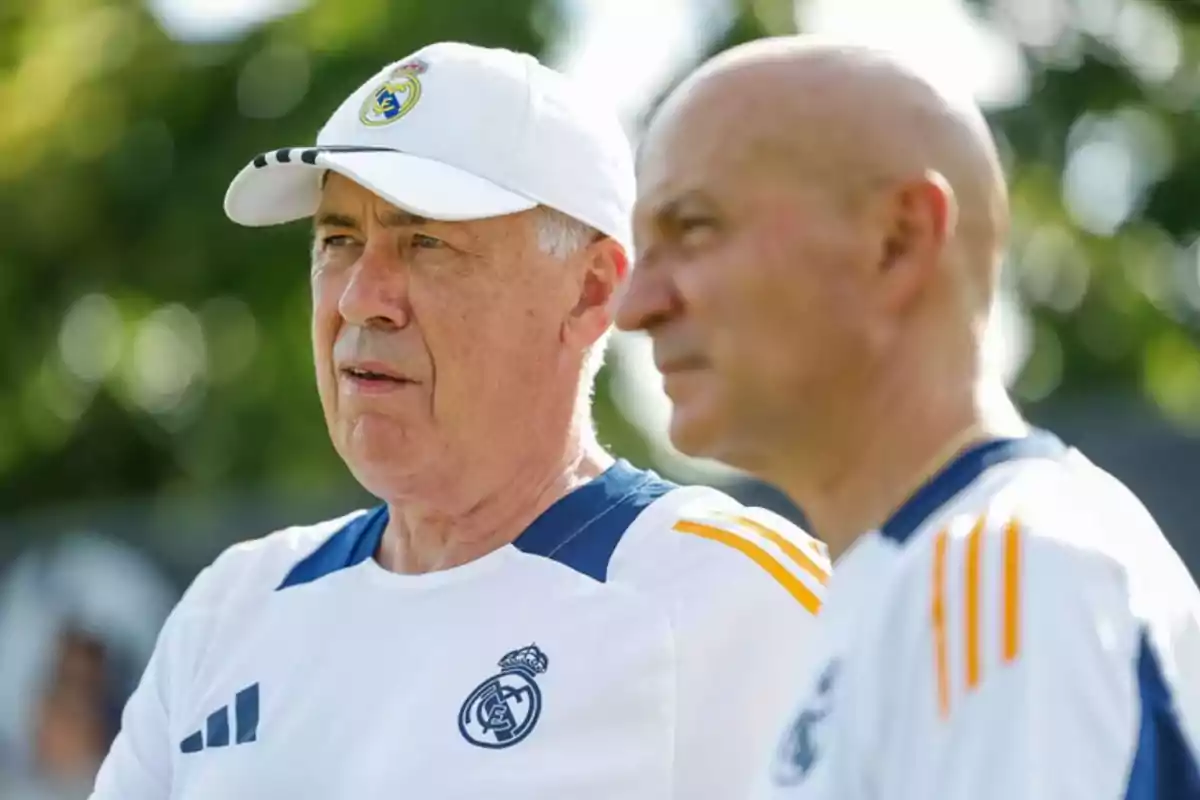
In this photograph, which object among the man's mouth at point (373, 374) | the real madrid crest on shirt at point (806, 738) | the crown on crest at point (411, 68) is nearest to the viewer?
the real madrid crest on shirt at point (806, 738)

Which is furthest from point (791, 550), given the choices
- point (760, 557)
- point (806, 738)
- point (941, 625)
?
point (941, 625)

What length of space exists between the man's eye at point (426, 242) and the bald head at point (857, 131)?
1.11 metres

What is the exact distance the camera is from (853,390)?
2.16m

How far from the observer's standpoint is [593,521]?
3281mm

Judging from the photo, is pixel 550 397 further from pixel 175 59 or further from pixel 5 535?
pixel 175 59

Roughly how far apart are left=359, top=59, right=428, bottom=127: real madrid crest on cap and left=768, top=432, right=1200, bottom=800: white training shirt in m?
1.55

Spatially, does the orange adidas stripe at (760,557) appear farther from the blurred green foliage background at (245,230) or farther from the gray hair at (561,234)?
the blurred green foliage background at (245,230)

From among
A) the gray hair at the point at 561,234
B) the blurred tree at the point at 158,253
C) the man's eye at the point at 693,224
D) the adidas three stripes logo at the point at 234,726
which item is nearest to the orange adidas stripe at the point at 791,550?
the gray hair at the point at 561,234

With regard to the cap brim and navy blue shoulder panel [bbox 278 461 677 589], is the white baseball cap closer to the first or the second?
the cap brim

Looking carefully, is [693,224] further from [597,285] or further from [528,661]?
[597,285]

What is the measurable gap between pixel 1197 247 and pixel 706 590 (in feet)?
33.4

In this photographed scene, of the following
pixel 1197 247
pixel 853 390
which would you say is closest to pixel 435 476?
pixel 853 390

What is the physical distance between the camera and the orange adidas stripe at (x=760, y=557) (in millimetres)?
3111

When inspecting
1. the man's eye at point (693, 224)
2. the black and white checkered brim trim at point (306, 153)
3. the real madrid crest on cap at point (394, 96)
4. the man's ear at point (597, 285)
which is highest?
the real madrid crest on cap at point (394, 96)
